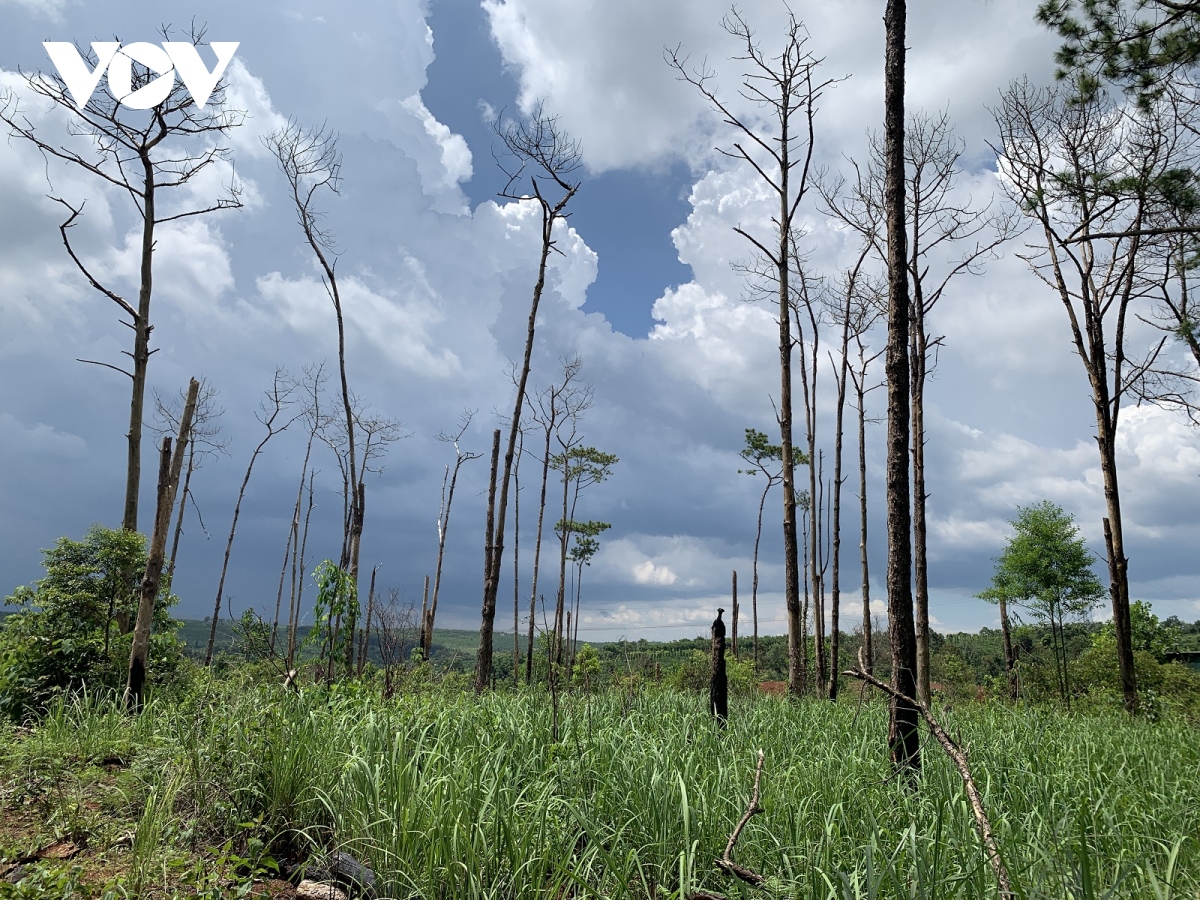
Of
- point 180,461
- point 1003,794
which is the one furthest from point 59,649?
point 1003,794

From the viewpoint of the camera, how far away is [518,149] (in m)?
14.2

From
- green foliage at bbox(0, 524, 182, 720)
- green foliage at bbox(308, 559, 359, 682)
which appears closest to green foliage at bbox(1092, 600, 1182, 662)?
green foliage at bbox(308, 559, 359, 682)

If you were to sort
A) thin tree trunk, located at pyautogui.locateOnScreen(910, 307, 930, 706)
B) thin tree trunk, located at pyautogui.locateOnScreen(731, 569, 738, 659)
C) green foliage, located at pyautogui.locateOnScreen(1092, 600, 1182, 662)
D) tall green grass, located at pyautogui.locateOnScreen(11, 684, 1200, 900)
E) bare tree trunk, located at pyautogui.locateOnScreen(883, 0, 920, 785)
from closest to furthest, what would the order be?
1. tall green grass, located at pyautogui.locateOnScreen(11, 684, 1200, 900)
2. bare tree trunk, located at pyautogui.locateOnScreen(883, 0, 920, 785)
3. thin tree trunk, located at pyautogui.locateOnScreen(910, 307, 930, 706)
4. green foliage, located at pyautogui.locateOnScreen(1092, 600, 1182, 662)
5. thin tree trunk, located at pyautogui.locateOnScreen(731, 569, 738, 659)

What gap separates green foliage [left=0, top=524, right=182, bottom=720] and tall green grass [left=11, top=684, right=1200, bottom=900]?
275cm

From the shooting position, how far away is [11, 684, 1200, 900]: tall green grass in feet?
9.49

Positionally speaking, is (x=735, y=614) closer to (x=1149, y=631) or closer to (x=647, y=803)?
(x=1149, y=631)

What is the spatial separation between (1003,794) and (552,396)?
1945cm

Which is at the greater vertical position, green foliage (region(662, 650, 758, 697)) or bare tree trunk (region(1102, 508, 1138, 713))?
bare tree trunk (region(1102, 508, 1138, 713))

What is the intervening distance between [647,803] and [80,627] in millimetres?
8522

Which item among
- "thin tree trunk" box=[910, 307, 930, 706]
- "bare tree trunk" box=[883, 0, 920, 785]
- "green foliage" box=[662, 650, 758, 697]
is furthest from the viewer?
"green foliage" box=[662, 650, 758, 697]

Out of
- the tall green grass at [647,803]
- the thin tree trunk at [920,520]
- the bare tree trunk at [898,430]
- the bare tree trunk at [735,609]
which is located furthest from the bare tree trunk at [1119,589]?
the bare tree trunk at [735,609]

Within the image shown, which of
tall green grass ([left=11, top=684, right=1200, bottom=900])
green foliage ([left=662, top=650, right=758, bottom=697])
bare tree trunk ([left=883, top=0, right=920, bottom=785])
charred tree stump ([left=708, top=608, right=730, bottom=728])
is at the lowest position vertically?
green foliage ([left=662, top=650, right=758, bottom=697])

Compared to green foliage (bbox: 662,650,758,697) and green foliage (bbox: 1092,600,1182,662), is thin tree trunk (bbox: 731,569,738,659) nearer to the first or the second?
green foliage (bbox: 662,650,758,697)

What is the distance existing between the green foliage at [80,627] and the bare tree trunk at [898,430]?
8574 millimetres
